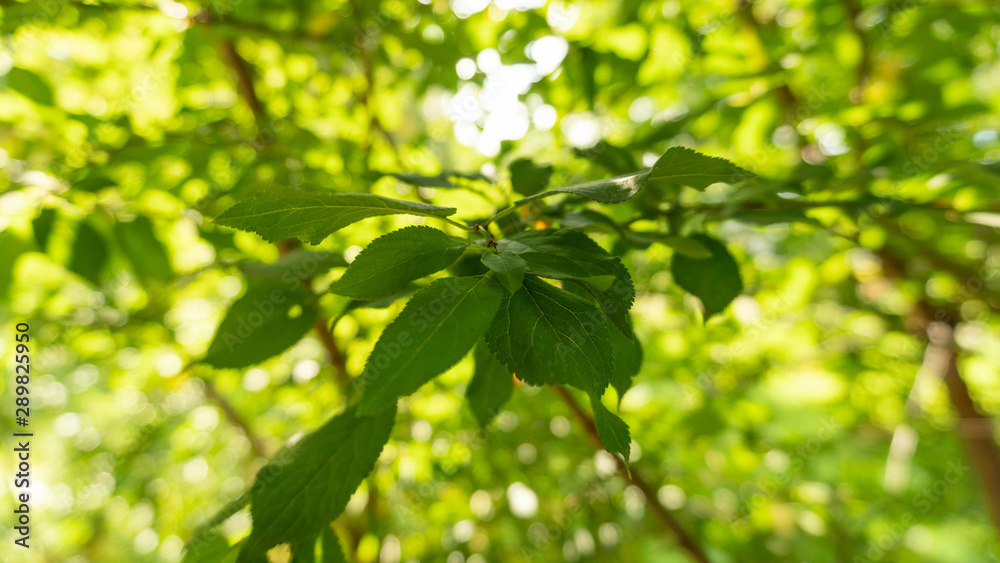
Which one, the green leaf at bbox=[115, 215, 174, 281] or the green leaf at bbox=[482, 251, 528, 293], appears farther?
the green leaf at bbox=[115, 215, 174, 281]

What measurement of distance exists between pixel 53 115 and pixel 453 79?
0.74 meters

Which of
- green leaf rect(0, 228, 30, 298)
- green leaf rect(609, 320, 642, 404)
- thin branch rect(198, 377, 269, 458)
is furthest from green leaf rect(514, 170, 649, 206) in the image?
thin branch rect(198, 377, 269, 458)

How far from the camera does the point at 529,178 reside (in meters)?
0.57

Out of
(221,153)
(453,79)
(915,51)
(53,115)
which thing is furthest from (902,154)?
(53,115)

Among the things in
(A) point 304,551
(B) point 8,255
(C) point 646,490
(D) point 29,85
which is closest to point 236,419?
(B) point 8,255

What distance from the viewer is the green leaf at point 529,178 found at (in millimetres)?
562

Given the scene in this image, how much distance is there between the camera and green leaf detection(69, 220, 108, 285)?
0.85 meters

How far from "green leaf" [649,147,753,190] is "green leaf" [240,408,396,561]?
0.29m

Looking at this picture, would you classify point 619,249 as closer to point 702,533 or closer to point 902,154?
point 902,154

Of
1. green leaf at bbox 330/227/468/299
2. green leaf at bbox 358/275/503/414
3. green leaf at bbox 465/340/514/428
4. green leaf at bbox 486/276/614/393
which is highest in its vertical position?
green leaf at bbox 330/227/468/299

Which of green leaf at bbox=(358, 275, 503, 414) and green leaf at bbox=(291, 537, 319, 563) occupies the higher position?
green leaf at bbox=(358, 275, 503, 414)

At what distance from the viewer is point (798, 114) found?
1.22 m

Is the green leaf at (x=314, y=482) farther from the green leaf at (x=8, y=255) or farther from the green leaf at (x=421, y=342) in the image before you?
the green leaf at (x=8, y=255)

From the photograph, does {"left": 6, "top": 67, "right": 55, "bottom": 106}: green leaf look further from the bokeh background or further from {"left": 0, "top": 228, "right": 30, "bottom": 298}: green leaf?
{"left": 0, "top": 228, "right": 30, "bottom": 298}: green leaf
